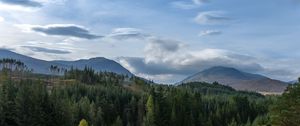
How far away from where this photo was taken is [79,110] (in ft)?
466

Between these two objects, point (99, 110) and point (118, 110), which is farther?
point (118, 110)

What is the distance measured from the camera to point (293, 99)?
5622 cm

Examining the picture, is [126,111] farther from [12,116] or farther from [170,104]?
[12,116]

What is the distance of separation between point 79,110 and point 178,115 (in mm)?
34998

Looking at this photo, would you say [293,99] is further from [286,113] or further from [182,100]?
[182,100]

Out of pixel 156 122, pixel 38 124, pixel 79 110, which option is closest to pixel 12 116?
pixel 38 124

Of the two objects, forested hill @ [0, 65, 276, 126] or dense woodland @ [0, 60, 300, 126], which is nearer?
dense woodland @ [0, 60, 300, 126]

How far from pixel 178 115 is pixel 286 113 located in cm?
10505

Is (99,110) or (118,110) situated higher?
(99,110)

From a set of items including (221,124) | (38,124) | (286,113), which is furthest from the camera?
(221,124)

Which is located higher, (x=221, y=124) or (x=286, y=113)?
(x=286, y=113)

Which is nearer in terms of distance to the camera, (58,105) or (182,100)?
(58,105)

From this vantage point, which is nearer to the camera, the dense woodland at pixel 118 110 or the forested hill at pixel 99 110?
the dense woodland at pixel 118 110

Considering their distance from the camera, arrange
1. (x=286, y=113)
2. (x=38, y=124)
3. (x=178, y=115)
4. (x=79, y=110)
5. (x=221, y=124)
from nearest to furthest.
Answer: (x=286, y=113) < (x=38, y=124) < (x=79, y=110) < (x=178, y=115) < (x=221, y=124)
